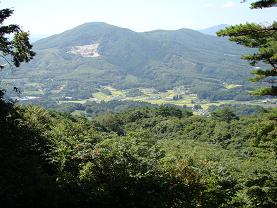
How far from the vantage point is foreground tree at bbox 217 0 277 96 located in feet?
44.5

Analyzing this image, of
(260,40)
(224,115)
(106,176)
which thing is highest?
(260,40)

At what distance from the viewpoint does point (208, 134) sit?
76.6 meters

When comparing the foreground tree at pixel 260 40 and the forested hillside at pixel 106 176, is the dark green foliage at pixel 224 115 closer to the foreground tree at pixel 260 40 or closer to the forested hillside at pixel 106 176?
the foreground tree at pixel 260 40

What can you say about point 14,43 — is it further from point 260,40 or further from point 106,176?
point 260,40

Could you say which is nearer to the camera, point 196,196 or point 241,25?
point 196,196

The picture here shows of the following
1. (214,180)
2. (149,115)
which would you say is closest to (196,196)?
(214,180)

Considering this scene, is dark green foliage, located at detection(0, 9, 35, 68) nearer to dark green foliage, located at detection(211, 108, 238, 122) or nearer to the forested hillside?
the forested hillside

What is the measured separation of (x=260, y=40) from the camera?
15617 mm

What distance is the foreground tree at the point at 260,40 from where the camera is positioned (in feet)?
44.5

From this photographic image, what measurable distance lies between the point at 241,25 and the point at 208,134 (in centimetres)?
6426

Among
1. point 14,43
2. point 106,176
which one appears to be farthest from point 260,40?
point 14,43

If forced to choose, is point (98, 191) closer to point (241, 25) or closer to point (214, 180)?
point (214, 180)

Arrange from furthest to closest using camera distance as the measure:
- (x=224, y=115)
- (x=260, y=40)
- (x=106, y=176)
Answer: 1. (x=224, y=115)
2. (x=260, y=40)
3. (x=106, y=176)

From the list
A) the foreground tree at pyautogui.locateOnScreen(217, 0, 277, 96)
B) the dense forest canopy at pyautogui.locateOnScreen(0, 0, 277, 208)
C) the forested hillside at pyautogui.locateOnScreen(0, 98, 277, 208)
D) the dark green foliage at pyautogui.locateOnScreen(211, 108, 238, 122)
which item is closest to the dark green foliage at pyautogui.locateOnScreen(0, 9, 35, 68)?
the dense forest canopy at pyautogui.locateOnScreen(0, 0, 277, 208)
